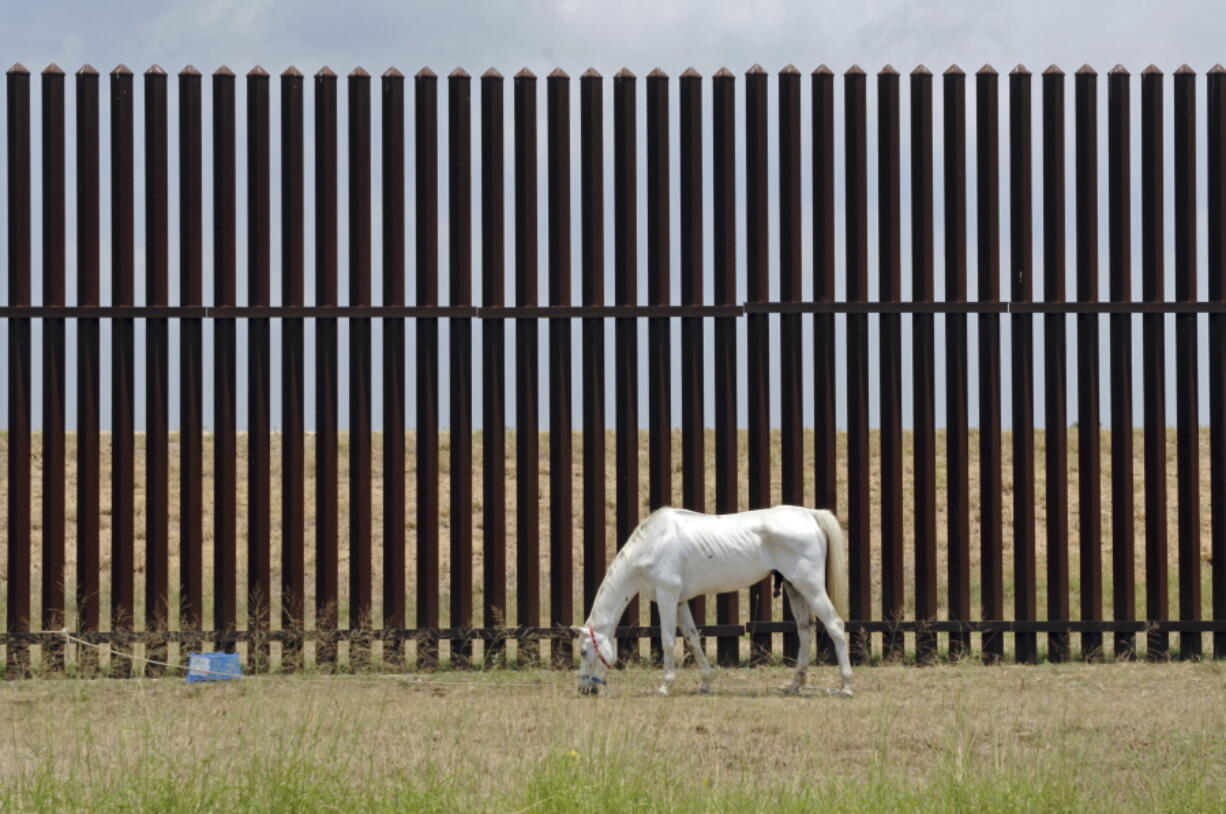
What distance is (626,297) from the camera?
41.4 feet

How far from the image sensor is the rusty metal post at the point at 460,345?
12578 mm

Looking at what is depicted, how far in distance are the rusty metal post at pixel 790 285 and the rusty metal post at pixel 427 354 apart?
2.80 m

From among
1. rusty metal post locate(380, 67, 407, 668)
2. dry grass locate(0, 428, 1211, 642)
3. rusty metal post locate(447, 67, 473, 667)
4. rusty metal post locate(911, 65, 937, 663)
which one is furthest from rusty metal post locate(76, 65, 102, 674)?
rusty metal post locate(911, 65, 937, 663)

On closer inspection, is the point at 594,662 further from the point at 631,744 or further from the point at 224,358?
the point at 224,358

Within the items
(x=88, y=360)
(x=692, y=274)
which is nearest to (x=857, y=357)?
(x=692, y=274)

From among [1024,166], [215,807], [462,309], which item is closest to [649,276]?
[462,309]

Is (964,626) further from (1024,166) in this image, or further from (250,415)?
(250,415)

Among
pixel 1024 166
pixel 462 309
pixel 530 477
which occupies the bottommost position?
pixel 530 477

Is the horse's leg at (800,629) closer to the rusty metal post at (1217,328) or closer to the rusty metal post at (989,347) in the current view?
the rusty metal post at (989,347)

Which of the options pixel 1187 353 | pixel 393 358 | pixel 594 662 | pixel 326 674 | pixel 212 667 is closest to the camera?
pixel 594 662

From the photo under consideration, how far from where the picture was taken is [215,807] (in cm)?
662

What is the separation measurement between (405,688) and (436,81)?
16.0ft

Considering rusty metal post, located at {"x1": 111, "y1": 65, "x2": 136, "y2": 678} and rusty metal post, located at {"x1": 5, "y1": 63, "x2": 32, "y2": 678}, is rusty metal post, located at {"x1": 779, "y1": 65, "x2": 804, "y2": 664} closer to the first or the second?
rusty metal post, located at {"x1": 111, "y1": 65, "x2": 136, "y2": 678}

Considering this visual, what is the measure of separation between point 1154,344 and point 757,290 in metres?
3.42
